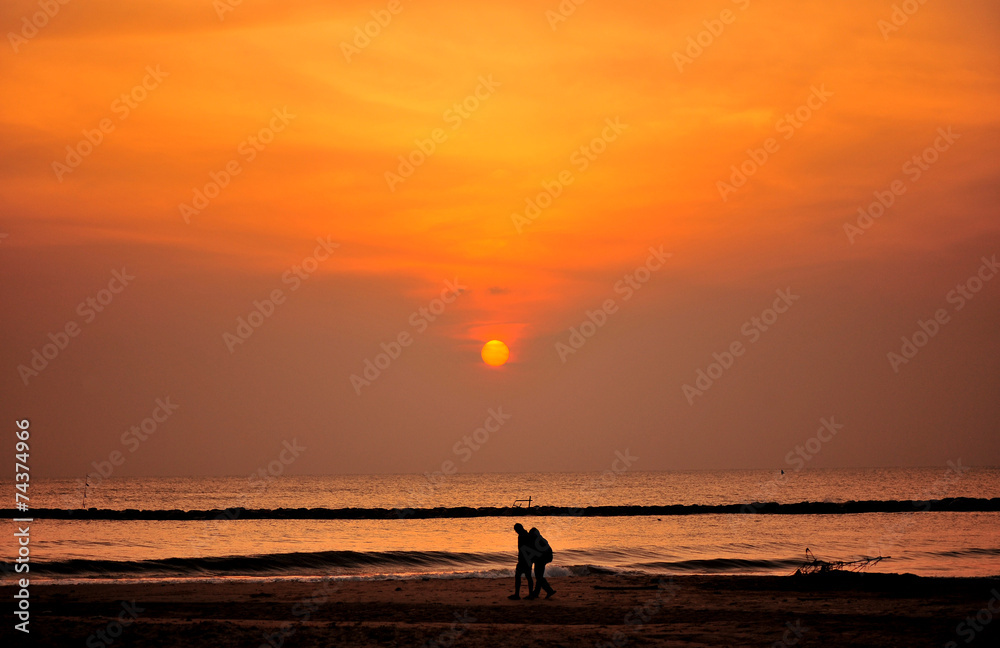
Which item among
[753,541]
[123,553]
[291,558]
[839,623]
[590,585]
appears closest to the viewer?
[839,623]

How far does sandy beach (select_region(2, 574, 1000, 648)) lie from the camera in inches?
551

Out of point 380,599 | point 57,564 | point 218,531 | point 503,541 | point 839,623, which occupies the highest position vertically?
point 218,531

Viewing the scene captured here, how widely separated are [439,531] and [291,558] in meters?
20.1

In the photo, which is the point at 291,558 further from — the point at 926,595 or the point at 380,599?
the point at 926,595

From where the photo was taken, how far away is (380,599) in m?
20.4

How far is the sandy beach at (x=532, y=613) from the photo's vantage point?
45.9ft

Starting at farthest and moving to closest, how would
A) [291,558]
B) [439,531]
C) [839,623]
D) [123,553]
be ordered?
[439,531]
[123,553]
[291,558]
[839,623]

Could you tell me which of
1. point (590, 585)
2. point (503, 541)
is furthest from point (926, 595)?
point (503, 541)
